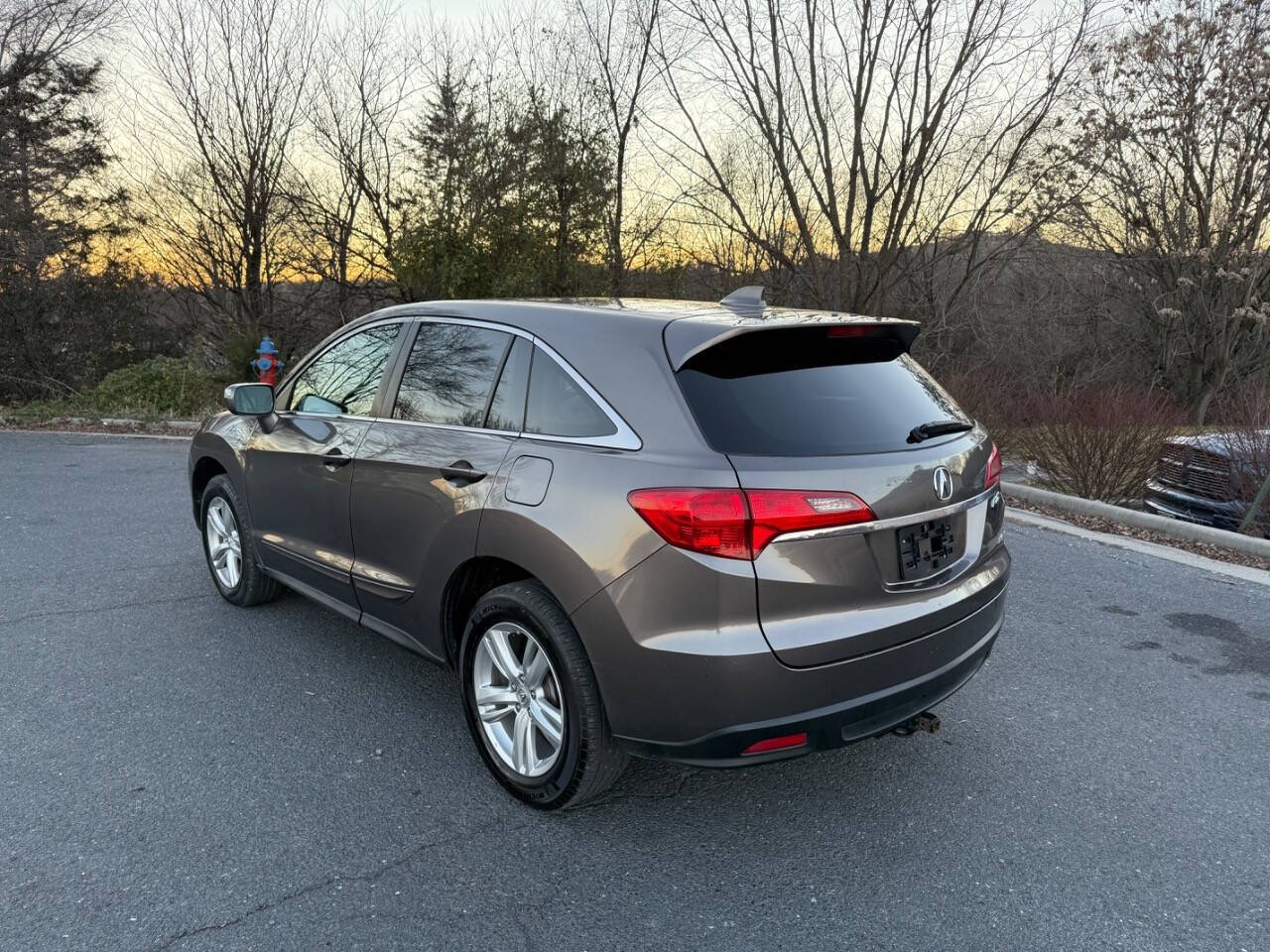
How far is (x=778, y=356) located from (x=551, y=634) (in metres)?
1.13

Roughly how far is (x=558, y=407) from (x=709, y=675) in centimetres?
101

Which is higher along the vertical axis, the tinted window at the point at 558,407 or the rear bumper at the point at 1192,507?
the tinted window at the point at 558,407

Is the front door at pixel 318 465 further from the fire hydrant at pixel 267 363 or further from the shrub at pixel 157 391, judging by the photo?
the shrub at pixel 157 391

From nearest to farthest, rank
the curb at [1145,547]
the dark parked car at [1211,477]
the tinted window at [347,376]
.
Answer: the tinted window at [347,376]
the curb at [1145,547]
the dark parked car at [1211,477]

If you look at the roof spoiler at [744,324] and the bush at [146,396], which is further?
the bush at [146,396]

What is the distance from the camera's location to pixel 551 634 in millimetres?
2650

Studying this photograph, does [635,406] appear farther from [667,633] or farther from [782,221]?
[782,221]

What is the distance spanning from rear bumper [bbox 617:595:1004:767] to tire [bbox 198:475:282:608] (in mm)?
2887

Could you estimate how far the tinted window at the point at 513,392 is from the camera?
297 cm

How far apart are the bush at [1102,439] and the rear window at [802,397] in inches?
248


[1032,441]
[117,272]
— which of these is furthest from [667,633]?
[117,272]

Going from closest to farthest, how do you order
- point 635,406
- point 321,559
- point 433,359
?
point 635,406
point 433,359
point 321,559

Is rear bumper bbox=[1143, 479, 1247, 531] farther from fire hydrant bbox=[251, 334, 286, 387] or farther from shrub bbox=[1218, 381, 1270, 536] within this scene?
fire hydrant bbox=[251, 334, 286, 387]

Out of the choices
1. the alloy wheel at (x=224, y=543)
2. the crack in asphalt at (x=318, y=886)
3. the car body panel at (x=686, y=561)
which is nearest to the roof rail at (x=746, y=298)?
the car body panel at (x=686, y=561)
